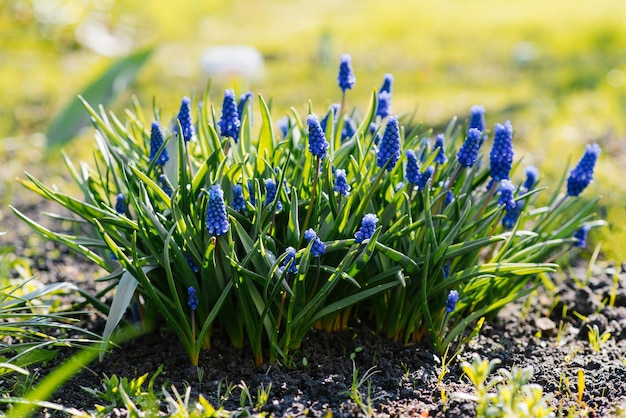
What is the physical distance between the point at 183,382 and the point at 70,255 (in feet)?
5.67

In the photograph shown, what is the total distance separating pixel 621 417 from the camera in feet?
7.02

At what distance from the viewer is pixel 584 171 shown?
2.70 meters

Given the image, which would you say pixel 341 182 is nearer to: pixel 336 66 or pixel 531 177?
pixel 531 177

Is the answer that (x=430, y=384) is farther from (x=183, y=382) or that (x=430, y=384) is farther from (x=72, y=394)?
(x=72, y=394)

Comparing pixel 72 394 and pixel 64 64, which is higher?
pixel 64 64

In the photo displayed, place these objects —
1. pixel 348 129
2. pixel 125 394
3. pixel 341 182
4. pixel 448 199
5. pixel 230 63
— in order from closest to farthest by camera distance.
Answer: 1. pixel 125 394
2. pixel 341 182
3. pixel 448 199
4. pixel 348 129
5. pixel 230 63

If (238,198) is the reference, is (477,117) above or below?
above

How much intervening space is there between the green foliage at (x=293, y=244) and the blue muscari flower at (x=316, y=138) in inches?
3.8

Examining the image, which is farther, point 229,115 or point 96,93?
point 96,93

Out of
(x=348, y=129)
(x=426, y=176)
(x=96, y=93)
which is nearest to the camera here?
(x=426, y=176)

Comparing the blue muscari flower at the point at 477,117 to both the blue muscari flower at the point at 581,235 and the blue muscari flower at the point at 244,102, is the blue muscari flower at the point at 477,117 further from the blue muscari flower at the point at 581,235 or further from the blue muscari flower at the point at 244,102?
the blue muscari flower at the point at 244,102

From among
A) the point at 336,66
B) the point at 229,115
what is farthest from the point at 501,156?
the point at 336,66

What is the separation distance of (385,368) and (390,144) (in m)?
0.78

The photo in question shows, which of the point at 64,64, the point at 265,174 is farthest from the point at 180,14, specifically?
the point at 265,174
